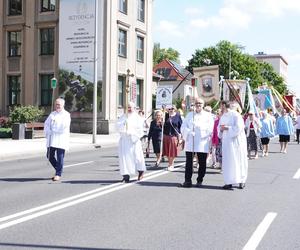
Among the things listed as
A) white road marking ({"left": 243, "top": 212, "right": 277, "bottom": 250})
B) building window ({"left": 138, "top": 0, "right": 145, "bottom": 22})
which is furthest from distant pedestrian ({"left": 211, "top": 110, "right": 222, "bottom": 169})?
building window ({"left": 138, "top": 0, "right": 145, "bottom": 22})

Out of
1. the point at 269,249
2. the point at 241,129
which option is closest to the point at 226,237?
the point at 269,249

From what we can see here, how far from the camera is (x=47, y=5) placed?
A: 38.8 m

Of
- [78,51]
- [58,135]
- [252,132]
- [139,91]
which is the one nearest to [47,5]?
[78,51]

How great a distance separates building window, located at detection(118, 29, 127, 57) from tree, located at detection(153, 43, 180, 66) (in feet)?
188

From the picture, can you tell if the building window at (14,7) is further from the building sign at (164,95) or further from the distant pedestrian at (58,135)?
the distant pedestrian at (58,135)

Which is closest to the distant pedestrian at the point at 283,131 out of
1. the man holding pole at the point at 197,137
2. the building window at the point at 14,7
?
the man holding pole at the point at 197,137

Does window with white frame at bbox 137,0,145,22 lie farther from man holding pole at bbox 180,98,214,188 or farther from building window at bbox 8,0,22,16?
man holding pole at bbox 180,98,214,188

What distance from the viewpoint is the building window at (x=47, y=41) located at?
38.5 meters

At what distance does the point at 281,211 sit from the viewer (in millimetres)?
8188

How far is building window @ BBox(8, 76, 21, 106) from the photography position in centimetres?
3956

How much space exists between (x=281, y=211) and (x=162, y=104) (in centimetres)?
1588

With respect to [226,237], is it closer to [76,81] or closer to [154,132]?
[154,132]

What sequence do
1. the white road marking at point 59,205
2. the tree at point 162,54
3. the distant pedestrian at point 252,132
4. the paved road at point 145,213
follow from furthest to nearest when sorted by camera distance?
the tree at point 162,54
the distant pedestrian at point 252,132
the white road marking at point 59,205
the paved road at point 145,213

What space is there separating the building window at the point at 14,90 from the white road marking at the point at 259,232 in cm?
3390
